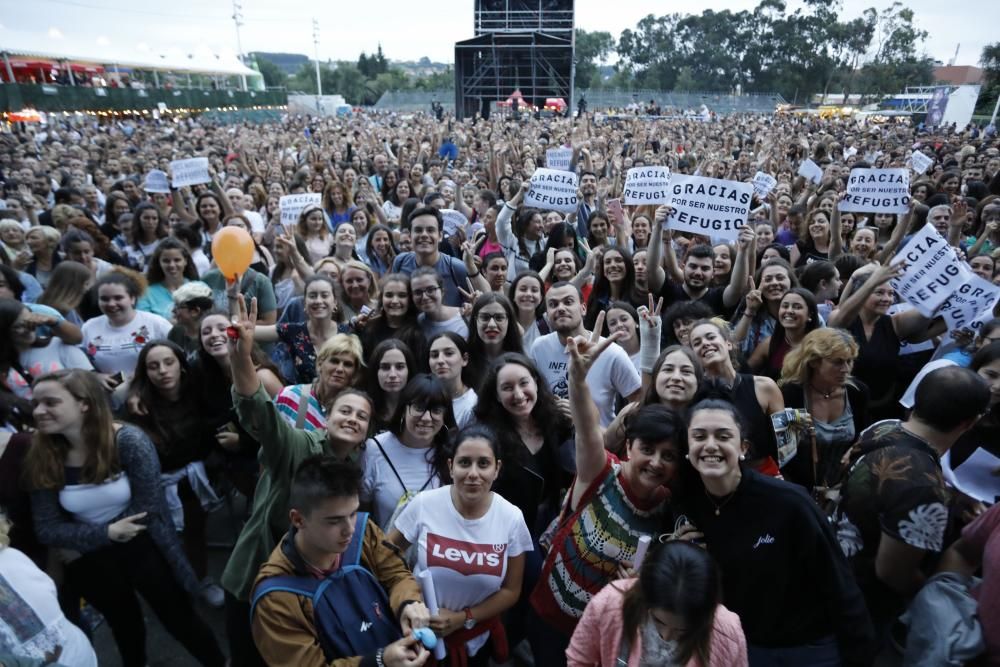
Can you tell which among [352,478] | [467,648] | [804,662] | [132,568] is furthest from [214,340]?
[804,662]

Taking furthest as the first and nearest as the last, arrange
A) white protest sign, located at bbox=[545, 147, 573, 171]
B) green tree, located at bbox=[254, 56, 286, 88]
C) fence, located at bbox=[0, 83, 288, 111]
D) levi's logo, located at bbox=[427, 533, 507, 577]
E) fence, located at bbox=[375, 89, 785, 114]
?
green tree, located at bbox=[254, 56, 286, 88]
fence, located at bbox=[375, 89, 785, 114]
fence, located at bbox=[0, 83, 288, 111]
white protest sign, located at bbox=[545, 147, 573, 171]
levi's logo, located at bbox=[427, 533, 507, 577]

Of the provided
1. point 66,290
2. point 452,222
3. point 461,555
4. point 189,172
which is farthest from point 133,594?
point 189,172

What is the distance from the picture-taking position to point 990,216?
639 centimetres

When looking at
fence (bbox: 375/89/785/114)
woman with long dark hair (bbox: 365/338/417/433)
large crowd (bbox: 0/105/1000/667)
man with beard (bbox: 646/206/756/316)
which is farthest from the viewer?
fence (bbox: 375/89/785/114)

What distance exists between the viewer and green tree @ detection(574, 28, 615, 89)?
71.1 m

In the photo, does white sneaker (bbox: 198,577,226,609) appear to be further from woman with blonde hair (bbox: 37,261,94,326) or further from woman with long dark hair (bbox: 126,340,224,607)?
woman with blonde hair (bbox: 37,261,94,326)

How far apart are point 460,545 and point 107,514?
1680 millimetres

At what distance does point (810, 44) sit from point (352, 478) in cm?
8640

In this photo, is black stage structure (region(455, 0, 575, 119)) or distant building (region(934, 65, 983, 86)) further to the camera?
distant building (region(934, 65, 983, 86))

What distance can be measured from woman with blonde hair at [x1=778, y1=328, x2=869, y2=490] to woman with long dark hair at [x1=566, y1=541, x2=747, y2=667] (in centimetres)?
143

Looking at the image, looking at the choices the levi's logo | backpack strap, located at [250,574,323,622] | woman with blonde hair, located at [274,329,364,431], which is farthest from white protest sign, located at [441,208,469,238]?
backpack strap, located at [250,574,323,622]

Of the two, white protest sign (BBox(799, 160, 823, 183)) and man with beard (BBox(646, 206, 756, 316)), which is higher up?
white protest sign (BBox(799, 160, 823, 183))

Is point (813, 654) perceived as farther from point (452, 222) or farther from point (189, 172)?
point (189, 172)

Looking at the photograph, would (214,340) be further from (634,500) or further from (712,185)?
(712,185)
